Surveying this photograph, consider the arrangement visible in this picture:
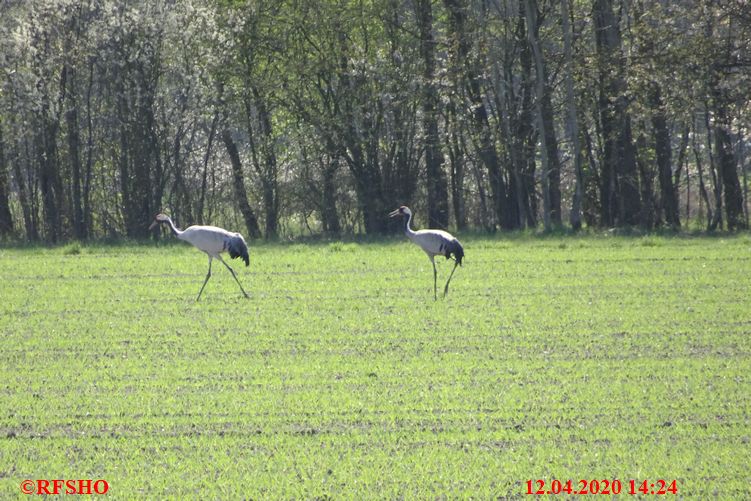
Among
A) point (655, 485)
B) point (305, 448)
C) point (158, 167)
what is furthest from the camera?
point (158, 167)

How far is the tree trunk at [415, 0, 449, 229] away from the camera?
96.6ft

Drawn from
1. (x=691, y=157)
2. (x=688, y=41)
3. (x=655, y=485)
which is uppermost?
(x=688, y=41)

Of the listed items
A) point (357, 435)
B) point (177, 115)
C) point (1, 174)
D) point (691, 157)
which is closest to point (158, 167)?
point (177, 115)

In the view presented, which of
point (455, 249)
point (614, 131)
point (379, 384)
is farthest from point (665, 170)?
point (379, 384)

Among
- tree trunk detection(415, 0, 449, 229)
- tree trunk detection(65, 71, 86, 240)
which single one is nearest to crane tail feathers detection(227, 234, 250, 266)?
tree trunk detection(415, 0, 449, 229)

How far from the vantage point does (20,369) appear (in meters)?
11.0

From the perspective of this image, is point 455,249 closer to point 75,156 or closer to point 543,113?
point 543,113

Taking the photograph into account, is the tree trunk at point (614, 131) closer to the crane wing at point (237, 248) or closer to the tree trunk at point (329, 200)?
the tree trunk at point (329, 200)

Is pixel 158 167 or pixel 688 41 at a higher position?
pixel 688 41

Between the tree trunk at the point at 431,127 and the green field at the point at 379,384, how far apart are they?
11.8 metres

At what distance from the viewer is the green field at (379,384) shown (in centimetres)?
744

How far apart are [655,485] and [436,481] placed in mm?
1387

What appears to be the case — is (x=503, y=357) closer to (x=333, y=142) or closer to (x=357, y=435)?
(x=357, y=435)

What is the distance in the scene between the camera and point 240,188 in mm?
31281
